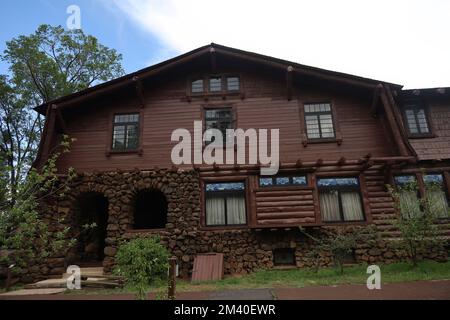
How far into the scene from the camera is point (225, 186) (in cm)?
1293

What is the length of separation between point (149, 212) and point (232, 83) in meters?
7.35

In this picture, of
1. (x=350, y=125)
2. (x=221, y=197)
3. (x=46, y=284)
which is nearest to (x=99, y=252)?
(x=46, y=284)

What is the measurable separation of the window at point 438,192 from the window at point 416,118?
1.97 m

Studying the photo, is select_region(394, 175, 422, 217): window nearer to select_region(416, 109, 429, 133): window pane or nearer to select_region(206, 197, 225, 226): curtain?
select_region(416, 109, 429, 133): window pane

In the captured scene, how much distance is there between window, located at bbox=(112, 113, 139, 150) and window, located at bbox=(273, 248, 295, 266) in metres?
7.39

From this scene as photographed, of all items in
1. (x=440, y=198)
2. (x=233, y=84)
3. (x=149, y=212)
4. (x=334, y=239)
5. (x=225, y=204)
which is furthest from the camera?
(x=149, y=212)

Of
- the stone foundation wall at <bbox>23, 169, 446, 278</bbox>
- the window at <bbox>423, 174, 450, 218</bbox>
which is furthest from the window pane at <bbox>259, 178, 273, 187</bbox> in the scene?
the window at <bbox>423, 174, 450, 218</bbox>

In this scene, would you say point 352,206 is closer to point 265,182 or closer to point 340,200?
point 340,200

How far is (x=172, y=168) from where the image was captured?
13.1m

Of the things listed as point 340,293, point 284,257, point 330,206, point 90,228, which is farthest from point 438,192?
A: point 90,228

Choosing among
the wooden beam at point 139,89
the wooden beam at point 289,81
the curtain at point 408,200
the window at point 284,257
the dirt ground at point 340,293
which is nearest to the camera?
the dirt ground at point 340,293

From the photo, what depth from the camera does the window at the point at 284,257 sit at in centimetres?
1191

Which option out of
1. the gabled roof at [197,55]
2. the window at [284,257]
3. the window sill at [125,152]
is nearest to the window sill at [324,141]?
the gabled roof at [197,55]

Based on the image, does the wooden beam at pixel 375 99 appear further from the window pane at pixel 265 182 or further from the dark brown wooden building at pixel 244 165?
the window pane at pixel 265 182
